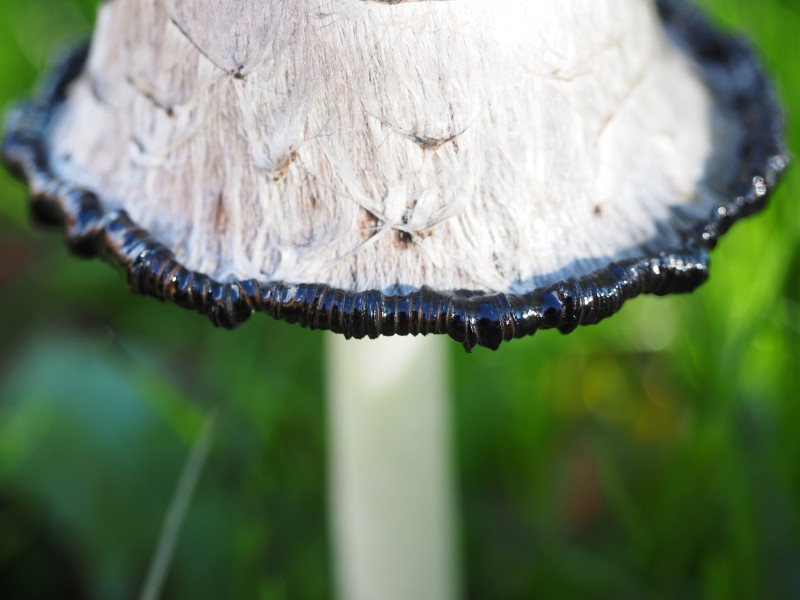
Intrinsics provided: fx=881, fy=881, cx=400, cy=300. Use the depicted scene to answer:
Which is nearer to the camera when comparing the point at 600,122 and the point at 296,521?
the point at 600,122

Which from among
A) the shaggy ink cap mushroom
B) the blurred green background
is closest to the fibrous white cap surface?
the shaggy ink cap mushroom

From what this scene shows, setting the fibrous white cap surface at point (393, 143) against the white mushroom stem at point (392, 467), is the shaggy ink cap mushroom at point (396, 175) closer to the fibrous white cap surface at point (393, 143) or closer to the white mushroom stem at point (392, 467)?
the fibrous white cap surface at point (393, 143)

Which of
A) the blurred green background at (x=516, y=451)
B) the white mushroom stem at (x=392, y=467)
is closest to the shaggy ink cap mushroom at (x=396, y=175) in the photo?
the white mushroom stem at (x=392, y=467)

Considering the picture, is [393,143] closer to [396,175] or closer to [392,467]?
[396,175]

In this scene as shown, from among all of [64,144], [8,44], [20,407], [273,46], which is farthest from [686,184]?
[8,44]

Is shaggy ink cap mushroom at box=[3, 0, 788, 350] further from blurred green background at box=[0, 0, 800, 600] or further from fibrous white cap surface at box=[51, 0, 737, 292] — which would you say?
blurred green background at box=[0, 0, 800, 600]

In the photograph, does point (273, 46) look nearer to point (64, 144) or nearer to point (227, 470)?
point (64, 144)
